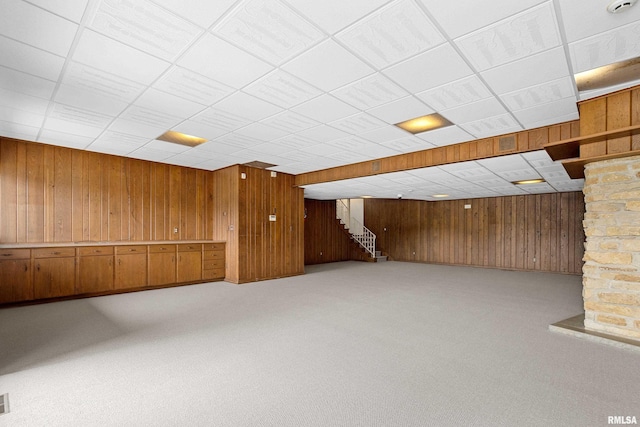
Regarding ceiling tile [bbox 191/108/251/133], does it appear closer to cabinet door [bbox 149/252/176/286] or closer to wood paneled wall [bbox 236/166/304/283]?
wood paneled wall [bbox 236/166/304/283]

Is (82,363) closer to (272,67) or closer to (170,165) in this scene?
(272,67)

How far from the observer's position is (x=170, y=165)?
7.29m

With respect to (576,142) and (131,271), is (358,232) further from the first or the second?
(576,142)

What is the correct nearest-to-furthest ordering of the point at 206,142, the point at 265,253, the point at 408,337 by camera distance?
the point at 408,337
the point at 206,142
the point at 265,253

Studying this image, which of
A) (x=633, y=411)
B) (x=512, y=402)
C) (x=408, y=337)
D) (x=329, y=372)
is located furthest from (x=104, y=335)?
(x=633, y=411)

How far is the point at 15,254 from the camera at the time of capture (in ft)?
16.3

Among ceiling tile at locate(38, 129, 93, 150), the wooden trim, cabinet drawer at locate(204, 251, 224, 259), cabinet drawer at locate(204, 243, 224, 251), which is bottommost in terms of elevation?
cabinet drawer at locate(204, 251, 224, 259)

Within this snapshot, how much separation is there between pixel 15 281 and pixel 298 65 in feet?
18.8

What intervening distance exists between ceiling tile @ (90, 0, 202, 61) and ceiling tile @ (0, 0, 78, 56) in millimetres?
253

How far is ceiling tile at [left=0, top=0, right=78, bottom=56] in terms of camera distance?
2146 millimetres

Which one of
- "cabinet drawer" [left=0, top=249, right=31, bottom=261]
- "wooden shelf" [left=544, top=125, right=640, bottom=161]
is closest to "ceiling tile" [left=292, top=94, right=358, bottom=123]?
"wooden shelf" [left=544, top=125, right=640, bottom=161]

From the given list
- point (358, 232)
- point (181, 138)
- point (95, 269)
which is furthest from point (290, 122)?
point (358, 232)

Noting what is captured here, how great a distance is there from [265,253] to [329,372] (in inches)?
207

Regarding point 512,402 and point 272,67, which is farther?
point 272,67
